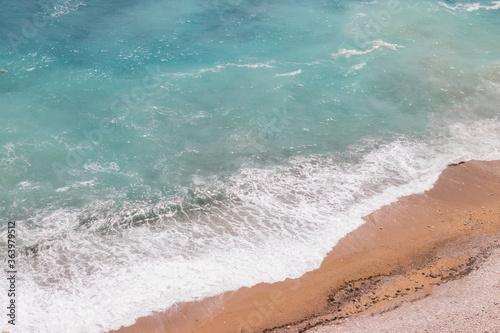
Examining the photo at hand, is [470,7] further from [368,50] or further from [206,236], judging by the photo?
[206,236]

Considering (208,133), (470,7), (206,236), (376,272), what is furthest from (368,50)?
(206,236)

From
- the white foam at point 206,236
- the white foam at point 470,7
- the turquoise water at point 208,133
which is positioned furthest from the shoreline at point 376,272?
the white foam at point 470,7

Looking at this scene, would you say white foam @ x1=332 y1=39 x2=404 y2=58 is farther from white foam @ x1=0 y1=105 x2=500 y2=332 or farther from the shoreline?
the shoreline

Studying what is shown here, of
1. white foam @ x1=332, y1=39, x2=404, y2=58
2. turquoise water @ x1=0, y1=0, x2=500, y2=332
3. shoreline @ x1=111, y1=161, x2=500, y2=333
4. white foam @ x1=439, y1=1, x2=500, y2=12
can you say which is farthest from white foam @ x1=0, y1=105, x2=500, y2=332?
white foam @ x1=439, y1=1, x2=500, y2=12

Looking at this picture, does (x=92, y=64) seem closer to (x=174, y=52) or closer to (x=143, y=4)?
(x=174, y=52)

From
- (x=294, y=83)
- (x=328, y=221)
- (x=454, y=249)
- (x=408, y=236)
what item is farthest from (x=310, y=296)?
(x=294, y=83)
